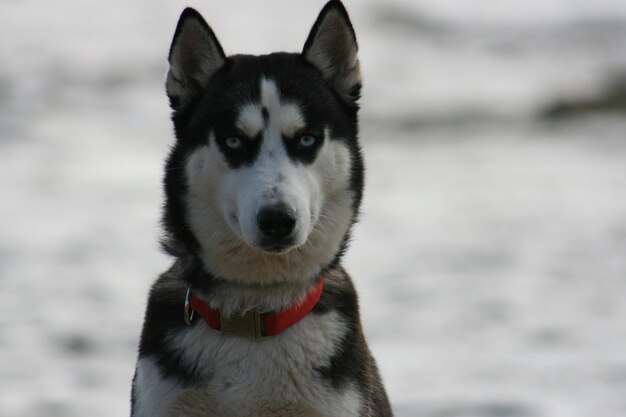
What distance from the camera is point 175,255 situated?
4.20 meters

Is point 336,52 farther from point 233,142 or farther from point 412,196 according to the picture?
point 412,196

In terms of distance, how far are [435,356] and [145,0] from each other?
356 inches

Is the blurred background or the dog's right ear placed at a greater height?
the blurred background

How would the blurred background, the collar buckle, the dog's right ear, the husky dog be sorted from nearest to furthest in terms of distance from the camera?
the husky dog
the collar buckle
the dog's right ear
the blurred background

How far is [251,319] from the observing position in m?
4.03

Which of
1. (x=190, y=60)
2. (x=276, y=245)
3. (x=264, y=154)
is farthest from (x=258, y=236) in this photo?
(x=190, y=60)

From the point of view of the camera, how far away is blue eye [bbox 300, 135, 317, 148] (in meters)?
3.95

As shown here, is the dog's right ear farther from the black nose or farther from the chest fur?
the chest fur

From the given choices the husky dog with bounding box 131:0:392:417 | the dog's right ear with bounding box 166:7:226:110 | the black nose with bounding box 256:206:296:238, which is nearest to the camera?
the black nose with bounding box 256:206:296:238

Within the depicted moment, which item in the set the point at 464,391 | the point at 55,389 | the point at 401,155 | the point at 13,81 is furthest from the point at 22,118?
the point at 464,391

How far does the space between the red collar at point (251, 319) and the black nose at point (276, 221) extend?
1.24ft

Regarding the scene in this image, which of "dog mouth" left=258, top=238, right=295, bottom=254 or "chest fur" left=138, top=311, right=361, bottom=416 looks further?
"chest fur" left=138, top=311, right=361, bottom=416

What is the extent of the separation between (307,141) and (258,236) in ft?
1.23

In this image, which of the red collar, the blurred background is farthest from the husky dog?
the blurred background
